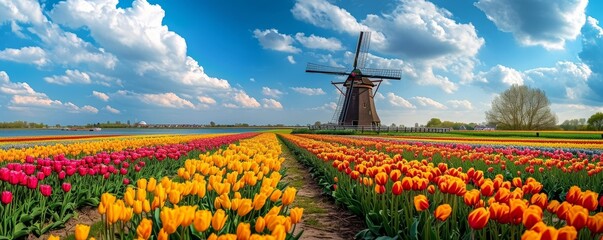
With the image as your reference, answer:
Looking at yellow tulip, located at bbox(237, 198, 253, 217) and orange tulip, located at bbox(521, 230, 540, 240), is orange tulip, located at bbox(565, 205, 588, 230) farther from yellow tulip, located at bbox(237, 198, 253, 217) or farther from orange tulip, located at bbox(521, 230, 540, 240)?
yellow tulip, located at bbox(237, 198, 253, 217)

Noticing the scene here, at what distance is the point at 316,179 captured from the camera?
9.29 m

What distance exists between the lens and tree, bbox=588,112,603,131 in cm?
5314

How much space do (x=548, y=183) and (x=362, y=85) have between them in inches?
1576

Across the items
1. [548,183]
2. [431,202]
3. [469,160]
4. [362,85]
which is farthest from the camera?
[362,85]

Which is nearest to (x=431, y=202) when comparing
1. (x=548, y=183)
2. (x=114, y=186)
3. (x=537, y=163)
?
(x=548, y=183)

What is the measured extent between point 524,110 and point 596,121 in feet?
40.3

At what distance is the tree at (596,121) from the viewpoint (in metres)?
53.1

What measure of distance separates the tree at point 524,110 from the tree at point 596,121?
17.1 feet

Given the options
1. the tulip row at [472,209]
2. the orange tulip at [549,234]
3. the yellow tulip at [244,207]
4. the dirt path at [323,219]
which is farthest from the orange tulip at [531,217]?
the dirt path at [323,219]

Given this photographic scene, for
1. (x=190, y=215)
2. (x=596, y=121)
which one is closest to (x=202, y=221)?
(x=190, y=215)

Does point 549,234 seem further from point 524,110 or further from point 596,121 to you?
point 596,121

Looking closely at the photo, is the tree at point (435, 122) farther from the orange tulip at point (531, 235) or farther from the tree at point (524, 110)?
the orange tulip at point (531, 235)

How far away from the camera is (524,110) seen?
53.9 meters

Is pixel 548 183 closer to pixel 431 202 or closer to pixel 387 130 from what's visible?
pixel 431 202
